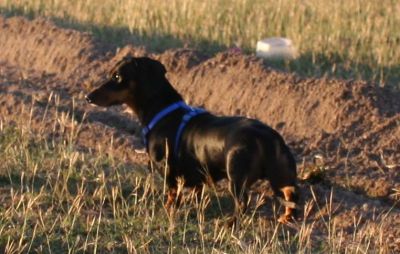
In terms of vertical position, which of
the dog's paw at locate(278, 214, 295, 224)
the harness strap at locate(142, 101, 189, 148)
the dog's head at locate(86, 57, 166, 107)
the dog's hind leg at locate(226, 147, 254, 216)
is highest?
the dog's head at locate(86, 57, 166, 107)

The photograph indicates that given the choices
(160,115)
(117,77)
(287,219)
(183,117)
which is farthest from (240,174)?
(117,77)

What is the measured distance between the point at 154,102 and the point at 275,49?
3.41 metres

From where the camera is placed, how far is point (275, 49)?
1126cm

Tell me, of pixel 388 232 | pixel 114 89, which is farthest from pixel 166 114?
pixel 388 232

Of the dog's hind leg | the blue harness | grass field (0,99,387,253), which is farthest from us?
the blue harness

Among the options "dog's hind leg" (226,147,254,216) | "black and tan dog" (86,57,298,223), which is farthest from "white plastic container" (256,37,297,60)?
"dog's hind leg" (226,147,254,216)

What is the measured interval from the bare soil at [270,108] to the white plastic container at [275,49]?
→ 519mm

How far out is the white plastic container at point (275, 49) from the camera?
11258mm

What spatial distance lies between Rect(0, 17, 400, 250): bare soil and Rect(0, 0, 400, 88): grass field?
2.12ft

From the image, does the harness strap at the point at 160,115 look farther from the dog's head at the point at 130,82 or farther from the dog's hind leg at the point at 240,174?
the dog's hind leg at the point at 240,174

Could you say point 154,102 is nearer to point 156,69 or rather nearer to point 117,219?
point 156,69

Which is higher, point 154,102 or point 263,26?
point 154,102

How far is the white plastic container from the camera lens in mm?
11258

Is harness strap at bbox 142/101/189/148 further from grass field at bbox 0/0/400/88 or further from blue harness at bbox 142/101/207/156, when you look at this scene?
grass field at bbox 0/0/400/88
